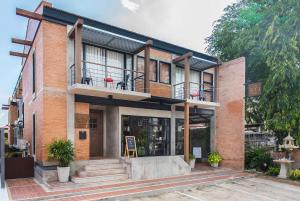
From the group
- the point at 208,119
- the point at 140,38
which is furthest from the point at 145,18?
the point at 208,119

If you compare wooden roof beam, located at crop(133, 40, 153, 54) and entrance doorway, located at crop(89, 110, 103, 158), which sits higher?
wooden roof beam, located at crop(133, 40, 153, 54)

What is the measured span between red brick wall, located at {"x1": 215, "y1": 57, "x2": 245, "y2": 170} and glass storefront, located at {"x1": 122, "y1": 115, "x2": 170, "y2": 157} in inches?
145

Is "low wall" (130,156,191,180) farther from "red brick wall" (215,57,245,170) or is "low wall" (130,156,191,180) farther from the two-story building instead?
"red brick wall" (215,57,245,170)

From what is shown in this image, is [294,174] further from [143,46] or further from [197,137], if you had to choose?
[143,46]

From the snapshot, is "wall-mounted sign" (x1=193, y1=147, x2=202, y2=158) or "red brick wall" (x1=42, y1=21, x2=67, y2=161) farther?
"wall-mounted sign" (x1=193, y1=147, x2=202, y2=158)

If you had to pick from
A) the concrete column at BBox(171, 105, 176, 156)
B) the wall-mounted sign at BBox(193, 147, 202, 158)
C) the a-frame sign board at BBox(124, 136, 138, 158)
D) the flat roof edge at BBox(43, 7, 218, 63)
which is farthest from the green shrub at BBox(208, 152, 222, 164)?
the flat roof edge at BBox(43, 7, 218, 63)

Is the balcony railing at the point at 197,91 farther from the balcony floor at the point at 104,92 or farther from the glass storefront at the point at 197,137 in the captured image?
the balcony floor at the point at 104,92

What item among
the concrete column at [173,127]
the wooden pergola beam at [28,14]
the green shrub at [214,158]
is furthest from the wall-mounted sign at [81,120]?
the green shrub at [214,158]

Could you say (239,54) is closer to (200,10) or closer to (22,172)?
(200,10)

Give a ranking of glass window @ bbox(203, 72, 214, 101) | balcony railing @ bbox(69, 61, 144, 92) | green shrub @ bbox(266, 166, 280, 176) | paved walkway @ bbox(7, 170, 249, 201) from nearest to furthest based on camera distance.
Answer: paved walkway @ bbox(7, 170, 249, 201)
balcony railing @ bbox(69, 61, 144, 92)
green shrub @ bbox(266, 166, 280, 176)
glass window @ bbox(203, 72, 214, 101)

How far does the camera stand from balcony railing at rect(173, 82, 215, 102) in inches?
595

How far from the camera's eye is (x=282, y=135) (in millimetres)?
14273

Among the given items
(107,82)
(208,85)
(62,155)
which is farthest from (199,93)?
(62,155)

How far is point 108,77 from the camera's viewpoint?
12406 millimetres
